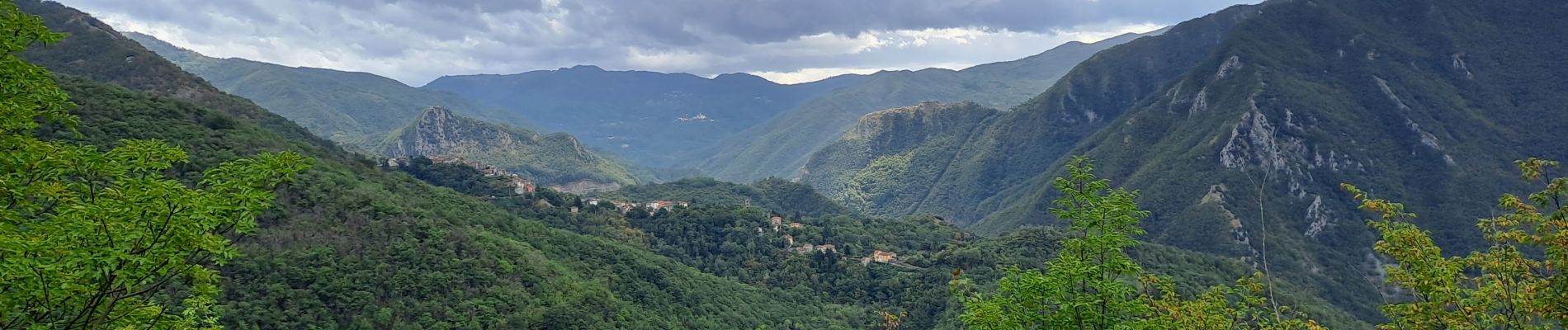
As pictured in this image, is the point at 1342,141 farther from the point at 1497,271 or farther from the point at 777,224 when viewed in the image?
the point at 1497,271

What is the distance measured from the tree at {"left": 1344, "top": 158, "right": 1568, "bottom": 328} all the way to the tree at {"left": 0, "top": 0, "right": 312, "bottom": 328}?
17740mm

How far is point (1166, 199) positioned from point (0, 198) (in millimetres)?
177675

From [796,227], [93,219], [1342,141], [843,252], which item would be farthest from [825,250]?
[1342,141]

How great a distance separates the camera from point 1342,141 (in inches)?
6383

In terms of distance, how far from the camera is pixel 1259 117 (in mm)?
163875

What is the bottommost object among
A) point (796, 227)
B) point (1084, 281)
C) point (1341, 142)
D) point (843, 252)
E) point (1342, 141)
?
point (843, 252)

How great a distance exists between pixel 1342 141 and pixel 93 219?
202 metres

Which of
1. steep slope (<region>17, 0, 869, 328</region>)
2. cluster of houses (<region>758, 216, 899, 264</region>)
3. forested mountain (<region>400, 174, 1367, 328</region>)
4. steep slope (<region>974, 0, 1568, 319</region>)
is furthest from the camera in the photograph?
steep slope (<region>974, 0, 1568, 319</region>)

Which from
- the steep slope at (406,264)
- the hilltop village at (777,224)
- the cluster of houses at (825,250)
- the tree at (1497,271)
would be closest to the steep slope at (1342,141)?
the cluster of houses at (825,250)

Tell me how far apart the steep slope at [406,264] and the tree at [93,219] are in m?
32.3

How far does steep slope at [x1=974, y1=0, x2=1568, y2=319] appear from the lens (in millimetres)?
139750

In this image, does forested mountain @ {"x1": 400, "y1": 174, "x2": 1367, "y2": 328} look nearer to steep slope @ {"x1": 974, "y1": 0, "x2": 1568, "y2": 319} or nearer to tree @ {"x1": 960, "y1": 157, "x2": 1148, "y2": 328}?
steep slope @ {"x1": 974, "y1": 0, "x2": 1568, "y2": 319}

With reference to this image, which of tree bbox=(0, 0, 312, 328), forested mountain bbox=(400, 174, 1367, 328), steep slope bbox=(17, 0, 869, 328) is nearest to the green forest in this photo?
tree bbox=(0, 0, 312, 328)

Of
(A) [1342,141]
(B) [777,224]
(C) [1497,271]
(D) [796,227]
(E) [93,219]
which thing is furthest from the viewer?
(A) [1342,141]
